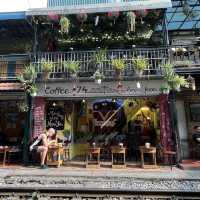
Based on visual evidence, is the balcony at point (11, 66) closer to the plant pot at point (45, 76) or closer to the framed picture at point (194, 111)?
the plant pot at point (45, 76)

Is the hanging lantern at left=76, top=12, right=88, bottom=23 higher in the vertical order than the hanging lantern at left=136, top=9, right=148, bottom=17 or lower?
lower

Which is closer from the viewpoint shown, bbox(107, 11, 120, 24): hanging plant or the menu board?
→ bbox(107, 11, 120, 24): hanging plant

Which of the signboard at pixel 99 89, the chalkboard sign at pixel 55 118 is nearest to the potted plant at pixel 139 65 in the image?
the signboard at pixel 99 89

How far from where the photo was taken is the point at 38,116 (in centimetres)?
1352

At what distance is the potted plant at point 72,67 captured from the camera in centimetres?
1305

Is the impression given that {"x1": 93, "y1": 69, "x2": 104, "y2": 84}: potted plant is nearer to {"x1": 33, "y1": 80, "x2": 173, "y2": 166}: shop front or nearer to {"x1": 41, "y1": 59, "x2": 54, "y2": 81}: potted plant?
{"x1": 33, "y1": 80, "x2": 173, "y2": 166}: shop front

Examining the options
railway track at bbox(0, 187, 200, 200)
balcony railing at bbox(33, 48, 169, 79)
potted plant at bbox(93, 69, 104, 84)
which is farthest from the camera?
balcony railing at bbox(33, 48, 169, 79)

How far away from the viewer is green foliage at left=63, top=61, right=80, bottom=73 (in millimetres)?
13039

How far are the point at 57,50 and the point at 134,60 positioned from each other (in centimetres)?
383

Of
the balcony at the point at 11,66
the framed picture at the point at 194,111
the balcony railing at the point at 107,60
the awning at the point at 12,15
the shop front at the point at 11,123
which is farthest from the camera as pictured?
the shop front at the point at 11,123

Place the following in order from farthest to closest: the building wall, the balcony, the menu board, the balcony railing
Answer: the balcony < the building wall < the menu board < the balcony railing

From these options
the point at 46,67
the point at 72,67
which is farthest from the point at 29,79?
the point at 72,67

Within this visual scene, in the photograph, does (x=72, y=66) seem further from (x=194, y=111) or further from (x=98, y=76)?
(x=194, y=111)

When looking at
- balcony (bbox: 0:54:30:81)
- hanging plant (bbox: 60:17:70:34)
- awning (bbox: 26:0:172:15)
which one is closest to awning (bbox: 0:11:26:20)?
awning (bbox: 26:0:172:15)
